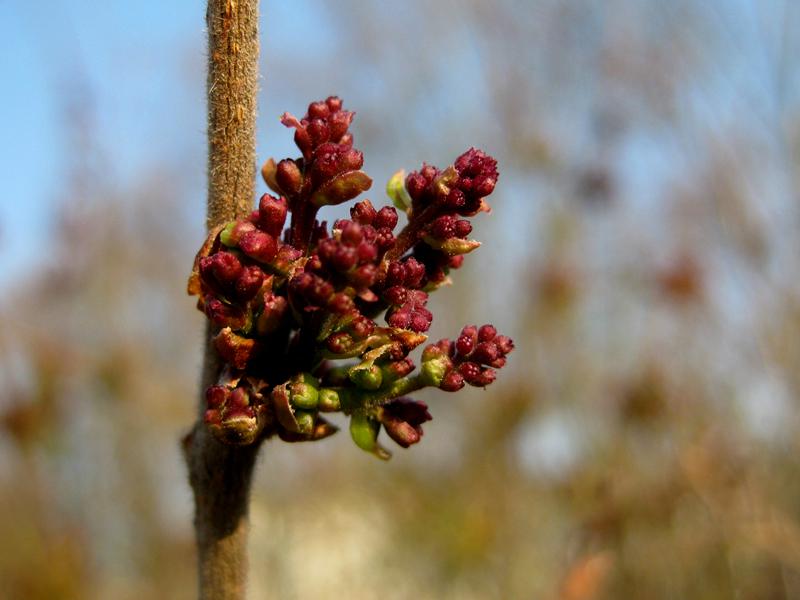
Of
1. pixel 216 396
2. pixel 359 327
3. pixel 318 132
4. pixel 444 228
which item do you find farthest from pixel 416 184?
pixel 216 396

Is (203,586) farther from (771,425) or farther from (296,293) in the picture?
(771,425)

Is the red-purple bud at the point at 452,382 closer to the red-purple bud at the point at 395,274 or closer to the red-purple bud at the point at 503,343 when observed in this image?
the red-purple bud at the point at 503,343

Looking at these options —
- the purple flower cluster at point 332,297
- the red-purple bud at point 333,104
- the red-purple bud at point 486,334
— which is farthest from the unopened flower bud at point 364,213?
the red-purple bud at point 486,334

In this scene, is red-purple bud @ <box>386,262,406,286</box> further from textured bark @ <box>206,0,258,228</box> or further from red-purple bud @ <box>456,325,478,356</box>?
textured bark @ <box>206,0,258,228</box>

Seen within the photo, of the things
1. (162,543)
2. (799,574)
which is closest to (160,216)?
(162,543)

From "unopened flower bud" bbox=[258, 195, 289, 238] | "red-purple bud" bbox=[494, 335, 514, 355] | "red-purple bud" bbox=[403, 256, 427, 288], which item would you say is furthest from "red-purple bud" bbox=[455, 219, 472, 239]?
"unopened flower bud" bbox=[258, 195, 289, 238]

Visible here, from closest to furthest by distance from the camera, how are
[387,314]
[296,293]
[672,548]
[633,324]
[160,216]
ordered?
[296,293] → [387,314] → [672,548] → [633,324] → [160,216]

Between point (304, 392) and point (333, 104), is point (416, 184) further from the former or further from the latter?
point (304, 392)
